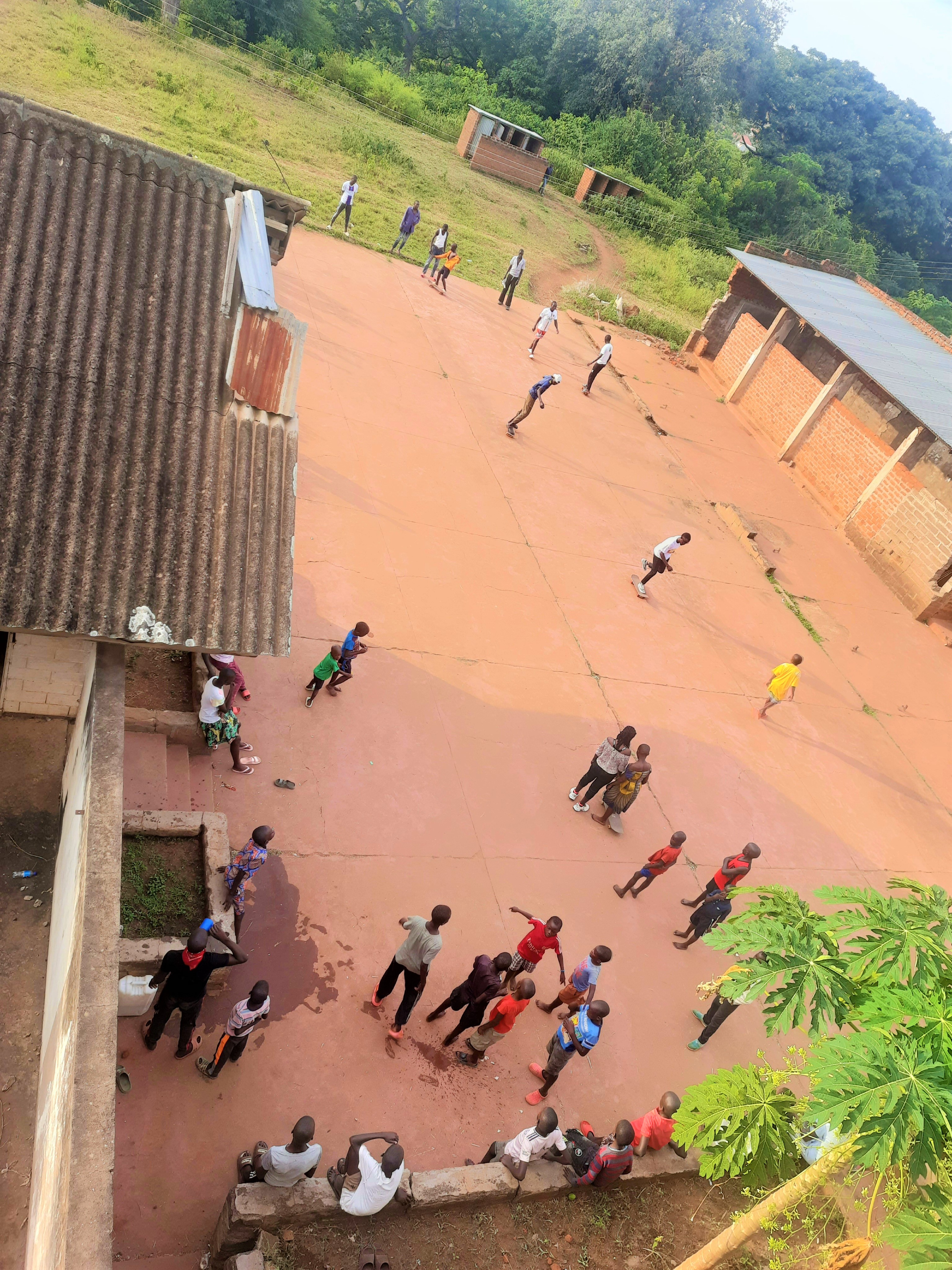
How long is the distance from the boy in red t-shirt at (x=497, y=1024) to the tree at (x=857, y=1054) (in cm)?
209

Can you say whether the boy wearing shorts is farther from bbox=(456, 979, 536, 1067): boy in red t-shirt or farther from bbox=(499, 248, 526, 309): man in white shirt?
bbox=(499, 248, 526, 309): man in white shirt

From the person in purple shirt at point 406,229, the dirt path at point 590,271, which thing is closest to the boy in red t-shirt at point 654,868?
the person in purple shirt at point 406,229

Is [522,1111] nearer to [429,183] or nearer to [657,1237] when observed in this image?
[657,1237]

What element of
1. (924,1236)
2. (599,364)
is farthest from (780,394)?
(924,1236)

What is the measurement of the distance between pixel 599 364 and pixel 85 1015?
1597cm

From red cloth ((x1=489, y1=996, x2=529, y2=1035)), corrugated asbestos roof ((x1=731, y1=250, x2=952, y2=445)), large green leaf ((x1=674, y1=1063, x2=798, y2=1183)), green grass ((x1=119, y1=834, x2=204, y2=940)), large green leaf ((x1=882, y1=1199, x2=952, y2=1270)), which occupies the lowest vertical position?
green grass ((x1=119, y1=834, x2=204, y2=940))

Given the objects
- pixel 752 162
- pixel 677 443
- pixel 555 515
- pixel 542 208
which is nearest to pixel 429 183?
pixel 542 208

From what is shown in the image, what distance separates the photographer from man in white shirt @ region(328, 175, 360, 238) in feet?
60.3

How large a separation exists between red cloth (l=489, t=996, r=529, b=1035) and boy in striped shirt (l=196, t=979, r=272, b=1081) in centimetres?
165

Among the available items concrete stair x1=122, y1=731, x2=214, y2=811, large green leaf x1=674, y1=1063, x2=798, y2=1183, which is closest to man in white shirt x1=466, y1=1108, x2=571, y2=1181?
large green leaf x1=674, y1=1063, x2=798, y2=1183

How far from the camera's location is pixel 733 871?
7.49 m

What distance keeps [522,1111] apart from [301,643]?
4.89 meters

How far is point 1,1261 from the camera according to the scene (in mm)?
4145

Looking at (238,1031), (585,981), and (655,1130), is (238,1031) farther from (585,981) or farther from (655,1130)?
(655,1130)
